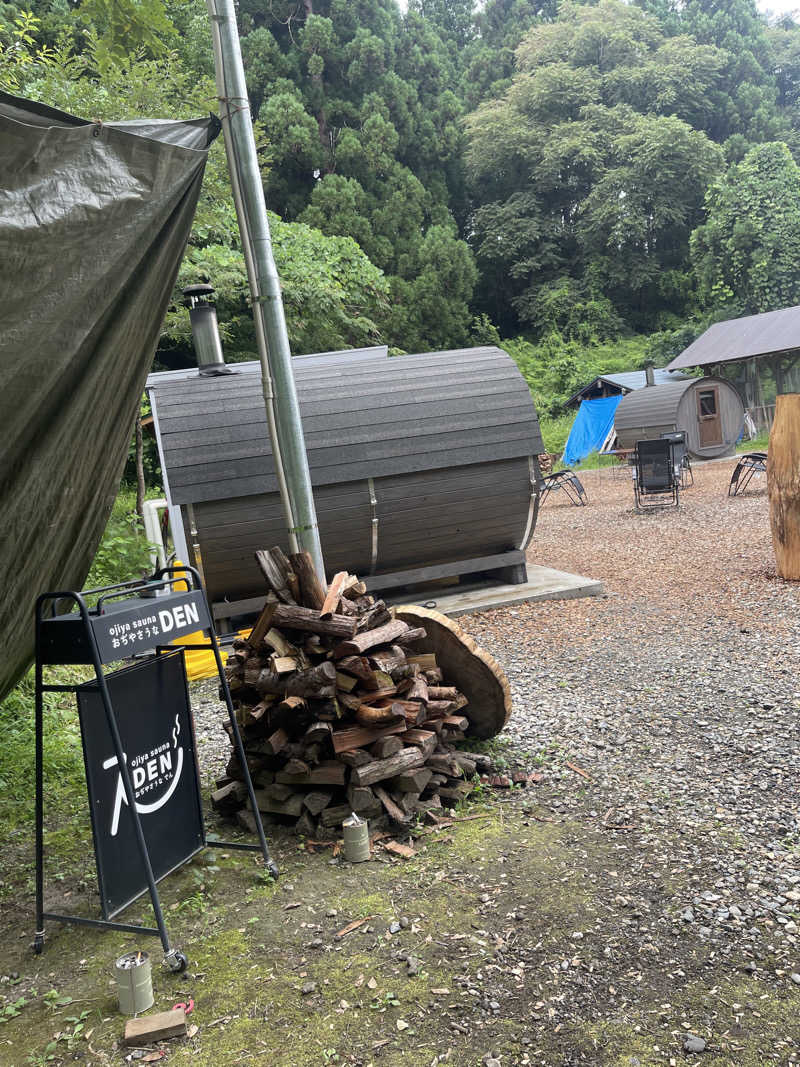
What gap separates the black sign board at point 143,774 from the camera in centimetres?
290

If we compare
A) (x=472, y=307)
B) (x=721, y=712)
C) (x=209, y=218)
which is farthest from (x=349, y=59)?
(x=721, y=712)

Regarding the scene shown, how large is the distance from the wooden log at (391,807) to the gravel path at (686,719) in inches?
27.2

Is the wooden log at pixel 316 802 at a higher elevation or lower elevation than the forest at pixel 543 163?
lower

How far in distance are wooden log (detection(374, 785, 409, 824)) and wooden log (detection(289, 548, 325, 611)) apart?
2.79 ft

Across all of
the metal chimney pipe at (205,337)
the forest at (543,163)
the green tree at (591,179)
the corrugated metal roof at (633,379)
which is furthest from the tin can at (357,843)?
the green tree at (591,179)

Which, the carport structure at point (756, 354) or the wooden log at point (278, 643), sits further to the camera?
the carport structure at point (756, 354)

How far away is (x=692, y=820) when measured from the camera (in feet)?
11.2

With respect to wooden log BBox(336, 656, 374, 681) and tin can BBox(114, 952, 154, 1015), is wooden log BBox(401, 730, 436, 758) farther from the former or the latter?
tin can BBox(114, 952, 154, 1015)

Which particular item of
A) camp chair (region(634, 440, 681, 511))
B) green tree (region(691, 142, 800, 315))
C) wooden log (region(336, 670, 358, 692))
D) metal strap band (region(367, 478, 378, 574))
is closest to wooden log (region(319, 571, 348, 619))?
wooden log (region(336, 670, 358, 692))

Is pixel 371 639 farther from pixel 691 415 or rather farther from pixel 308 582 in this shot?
pixel 691 415

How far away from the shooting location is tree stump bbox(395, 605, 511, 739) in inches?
162

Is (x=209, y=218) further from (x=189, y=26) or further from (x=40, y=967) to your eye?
(x=189, y=26)

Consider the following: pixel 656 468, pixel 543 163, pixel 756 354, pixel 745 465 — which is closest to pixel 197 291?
pixel 656 468

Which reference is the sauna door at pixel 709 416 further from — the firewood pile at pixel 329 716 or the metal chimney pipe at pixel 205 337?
the firewood pile at pixel 329 716
